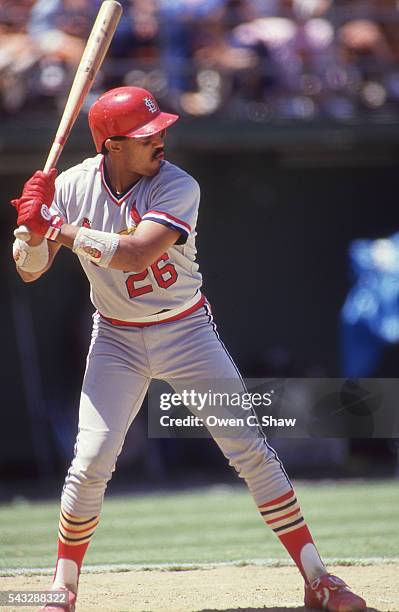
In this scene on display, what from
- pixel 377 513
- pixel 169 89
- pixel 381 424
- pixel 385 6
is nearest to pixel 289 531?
pixel 377 513

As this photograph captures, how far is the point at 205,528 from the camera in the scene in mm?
6715

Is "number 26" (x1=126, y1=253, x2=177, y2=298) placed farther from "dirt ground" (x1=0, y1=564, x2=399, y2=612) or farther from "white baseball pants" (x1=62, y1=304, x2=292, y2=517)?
"dirt ground" (x1=0, y1=564, x2=399, y2=612)

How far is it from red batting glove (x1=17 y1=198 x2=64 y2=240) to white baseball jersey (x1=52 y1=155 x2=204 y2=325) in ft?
0.79

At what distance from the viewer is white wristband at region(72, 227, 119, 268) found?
146 inches

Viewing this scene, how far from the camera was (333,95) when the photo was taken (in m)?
9.77

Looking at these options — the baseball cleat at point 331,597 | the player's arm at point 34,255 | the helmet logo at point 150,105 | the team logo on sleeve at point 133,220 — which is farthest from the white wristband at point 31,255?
the baseball cleat at point 331,597

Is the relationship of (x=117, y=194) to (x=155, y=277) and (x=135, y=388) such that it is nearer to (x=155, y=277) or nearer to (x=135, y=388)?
(x=155, y=277)

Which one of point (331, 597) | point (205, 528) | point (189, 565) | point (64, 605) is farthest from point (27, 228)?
point (205, 528)

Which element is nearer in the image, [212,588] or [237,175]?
[212,588]

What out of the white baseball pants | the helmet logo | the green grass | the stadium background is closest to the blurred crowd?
the stadium background

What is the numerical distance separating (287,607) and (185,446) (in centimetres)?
624

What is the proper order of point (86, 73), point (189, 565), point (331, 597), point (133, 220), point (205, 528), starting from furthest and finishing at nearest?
point (205, 528), point (189, 565), point (86, 73), point (133, 220), point (331, 597)

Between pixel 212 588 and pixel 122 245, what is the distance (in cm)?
166

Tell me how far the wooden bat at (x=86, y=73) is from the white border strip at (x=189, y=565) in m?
1.97
